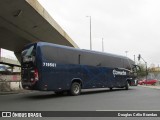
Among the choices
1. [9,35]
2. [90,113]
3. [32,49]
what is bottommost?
[90,113]

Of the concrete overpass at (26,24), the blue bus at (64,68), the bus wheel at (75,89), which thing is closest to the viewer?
the blue bus at (64,68)

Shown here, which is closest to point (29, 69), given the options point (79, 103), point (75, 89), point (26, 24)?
point (75, 89)

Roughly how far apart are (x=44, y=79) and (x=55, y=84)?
1.13 metres

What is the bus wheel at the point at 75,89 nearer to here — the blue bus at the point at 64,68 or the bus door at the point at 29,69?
the blue bus at the point at 64,68

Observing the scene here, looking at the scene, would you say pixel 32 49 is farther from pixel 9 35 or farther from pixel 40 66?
pixel 9 35

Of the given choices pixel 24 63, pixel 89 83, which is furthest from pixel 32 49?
pixel 89 83

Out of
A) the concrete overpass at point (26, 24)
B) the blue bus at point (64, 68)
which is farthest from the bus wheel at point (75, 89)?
the concrete overpass at point (26, 24)

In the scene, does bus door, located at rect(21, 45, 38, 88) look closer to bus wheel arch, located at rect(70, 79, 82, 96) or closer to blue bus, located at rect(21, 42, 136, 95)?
blue bus, located at rect(21, 42, 136, 95)

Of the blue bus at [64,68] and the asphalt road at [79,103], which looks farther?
the blue bus at [64,68]

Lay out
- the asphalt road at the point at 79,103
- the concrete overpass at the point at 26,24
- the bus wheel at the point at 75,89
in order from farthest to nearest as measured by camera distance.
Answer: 1. the bus wheel at the point at 75,89
2. the concrete overpass at the point at 26,24
3. the asphalt road at the point at 79,103

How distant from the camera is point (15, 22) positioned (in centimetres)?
2561

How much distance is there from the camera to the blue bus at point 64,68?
64.2 feet

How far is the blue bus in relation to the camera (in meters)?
19.6

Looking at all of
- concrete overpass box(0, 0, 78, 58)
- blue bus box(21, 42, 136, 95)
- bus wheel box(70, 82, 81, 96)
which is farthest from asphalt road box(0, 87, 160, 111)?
concrete overpass box(0, 0, 78, 58)
